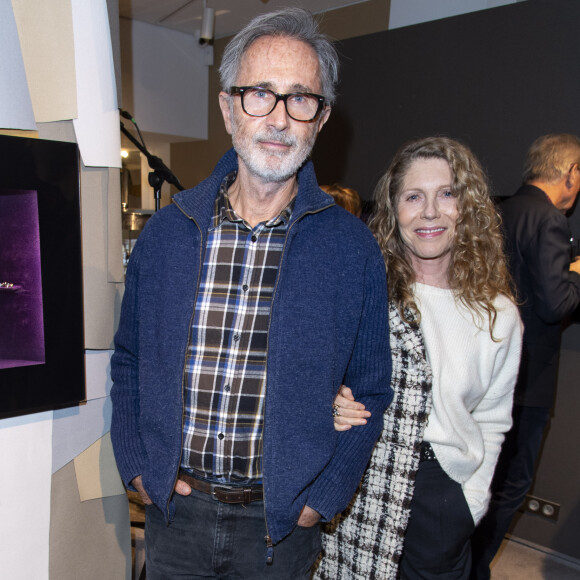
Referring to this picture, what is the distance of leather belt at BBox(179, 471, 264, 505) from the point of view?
116 cm

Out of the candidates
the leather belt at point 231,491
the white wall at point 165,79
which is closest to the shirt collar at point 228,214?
the leather belt at point 231,491

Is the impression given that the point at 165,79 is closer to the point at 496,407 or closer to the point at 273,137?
the point at 273,137

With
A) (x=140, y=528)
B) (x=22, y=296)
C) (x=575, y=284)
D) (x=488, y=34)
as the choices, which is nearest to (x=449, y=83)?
(x=488, y=34)

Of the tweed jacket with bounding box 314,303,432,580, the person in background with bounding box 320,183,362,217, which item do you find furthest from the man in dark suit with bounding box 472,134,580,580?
the tweed jacket with bounding box 314,303,432,580

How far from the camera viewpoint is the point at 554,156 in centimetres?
239

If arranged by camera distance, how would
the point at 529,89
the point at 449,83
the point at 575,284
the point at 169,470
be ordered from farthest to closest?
the point at 449,83, the point at 529,89, the point at 575,284, the point at 169,470

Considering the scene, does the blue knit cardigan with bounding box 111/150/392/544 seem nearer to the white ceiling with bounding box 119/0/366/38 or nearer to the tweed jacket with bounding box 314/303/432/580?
the tweed jacket with bounding box 314/303/432/580

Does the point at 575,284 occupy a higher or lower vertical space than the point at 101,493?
higher

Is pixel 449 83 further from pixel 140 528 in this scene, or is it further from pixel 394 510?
Result: pixel 140 528

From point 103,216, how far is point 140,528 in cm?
A: 206

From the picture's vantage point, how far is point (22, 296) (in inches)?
46.1

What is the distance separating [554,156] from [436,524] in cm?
176

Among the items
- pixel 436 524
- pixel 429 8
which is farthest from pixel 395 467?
pixel 429 8

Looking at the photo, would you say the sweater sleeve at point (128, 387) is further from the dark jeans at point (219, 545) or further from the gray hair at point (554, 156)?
the gray hair at point (554, 156)
